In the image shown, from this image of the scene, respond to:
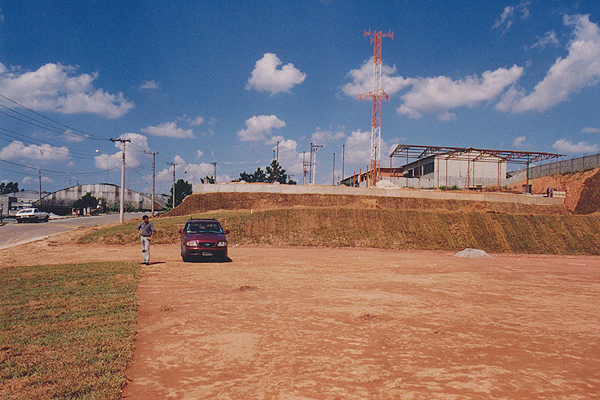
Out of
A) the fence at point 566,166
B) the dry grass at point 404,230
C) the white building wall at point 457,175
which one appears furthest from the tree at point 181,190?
the fence at point 566,166

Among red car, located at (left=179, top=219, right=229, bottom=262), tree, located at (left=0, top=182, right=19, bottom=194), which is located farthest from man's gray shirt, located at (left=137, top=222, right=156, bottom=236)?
tree, located at (left=0, top=182, right=19, bottom=194)

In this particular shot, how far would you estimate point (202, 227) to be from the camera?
17.4m

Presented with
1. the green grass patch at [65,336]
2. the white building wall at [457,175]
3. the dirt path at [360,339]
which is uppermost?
the white building wall at [457,175]

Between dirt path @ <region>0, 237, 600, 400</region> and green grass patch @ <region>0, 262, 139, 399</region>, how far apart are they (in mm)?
350

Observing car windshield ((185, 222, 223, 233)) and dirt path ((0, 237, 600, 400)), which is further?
car windshield ((185, 222, 223, 233))

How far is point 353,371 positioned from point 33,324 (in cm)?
581

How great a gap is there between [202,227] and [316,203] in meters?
26.3

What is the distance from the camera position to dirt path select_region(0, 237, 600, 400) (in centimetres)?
483

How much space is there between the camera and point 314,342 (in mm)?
Answer: 6539

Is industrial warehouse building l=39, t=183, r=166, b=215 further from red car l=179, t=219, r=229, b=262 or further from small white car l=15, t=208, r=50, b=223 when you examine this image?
red car l=179, t=219, r=229, b=262

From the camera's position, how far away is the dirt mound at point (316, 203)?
42000 mm

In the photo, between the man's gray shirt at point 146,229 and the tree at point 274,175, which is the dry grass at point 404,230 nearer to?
the man's gray shirt at point 146,229

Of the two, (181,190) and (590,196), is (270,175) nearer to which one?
(181,190)

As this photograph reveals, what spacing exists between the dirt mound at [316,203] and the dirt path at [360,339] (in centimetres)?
2943
